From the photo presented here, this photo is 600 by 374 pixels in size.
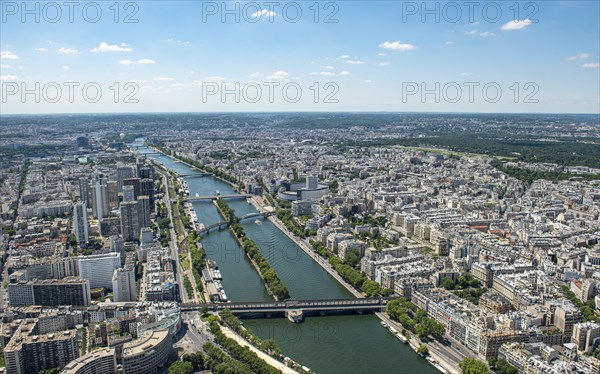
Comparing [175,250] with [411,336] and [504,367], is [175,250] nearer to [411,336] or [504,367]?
[411,336]

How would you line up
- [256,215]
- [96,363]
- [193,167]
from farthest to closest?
1. [193,167]
2. [256,215]
3. [96,363]

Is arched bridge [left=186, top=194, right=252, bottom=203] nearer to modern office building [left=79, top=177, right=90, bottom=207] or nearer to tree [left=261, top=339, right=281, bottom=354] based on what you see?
modern office building [left=79, top=177, right=90, bottom=207]

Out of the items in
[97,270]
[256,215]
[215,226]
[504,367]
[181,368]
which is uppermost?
[256,215]

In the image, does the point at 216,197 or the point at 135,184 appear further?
the point at 216,197

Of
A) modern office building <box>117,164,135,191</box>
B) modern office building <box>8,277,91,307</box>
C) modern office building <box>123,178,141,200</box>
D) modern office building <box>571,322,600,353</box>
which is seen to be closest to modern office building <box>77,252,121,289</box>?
modern office building <box>8,277,91,307</box>

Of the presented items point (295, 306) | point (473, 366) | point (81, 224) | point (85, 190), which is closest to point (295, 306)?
point (295, 306)

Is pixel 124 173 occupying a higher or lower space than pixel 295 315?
higher

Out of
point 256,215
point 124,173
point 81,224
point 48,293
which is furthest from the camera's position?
point 124,173
